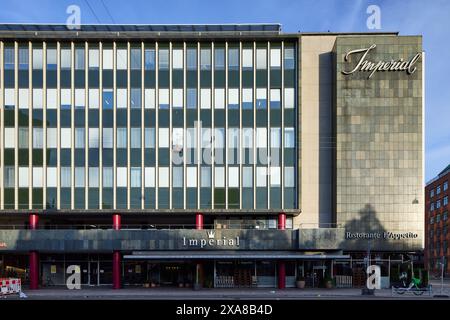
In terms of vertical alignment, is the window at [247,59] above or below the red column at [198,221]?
above

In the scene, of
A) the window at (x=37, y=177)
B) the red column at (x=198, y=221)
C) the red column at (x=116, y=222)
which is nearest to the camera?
the red column at (x=198, y=221)

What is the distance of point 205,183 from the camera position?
137 ft

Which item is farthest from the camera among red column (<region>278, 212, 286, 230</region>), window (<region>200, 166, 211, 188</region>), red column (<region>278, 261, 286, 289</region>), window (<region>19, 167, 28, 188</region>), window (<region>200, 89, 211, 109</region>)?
window (<region>200, 89, 211, 109</region>)

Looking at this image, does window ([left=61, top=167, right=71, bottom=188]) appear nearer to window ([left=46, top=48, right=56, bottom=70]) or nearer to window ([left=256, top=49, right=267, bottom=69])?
window ([left=46, top=48, right=56, bottom=70])

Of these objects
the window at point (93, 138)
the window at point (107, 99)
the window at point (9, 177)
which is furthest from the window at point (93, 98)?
the window at point (9, 177)

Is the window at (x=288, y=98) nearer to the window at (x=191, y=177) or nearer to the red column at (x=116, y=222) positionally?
→ the window at (x=191, y=177)

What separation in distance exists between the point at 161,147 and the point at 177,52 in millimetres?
10307

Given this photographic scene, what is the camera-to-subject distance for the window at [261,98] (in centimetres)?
4225

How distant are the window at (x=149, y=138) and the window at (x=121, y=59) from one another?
717 centimetres

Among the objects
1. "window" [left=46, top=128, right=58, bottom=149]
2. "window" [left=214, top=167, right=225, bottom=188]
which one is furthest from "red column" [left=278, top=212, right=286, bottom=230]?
"window" [left=46, top=128, right=58, bottom=149]

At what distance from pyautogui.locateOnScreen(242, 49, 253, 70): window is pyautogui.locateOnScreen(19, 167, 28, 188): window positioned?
2508 centimetres

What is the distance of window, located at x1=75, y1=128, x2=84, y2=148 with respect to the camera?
138ft
